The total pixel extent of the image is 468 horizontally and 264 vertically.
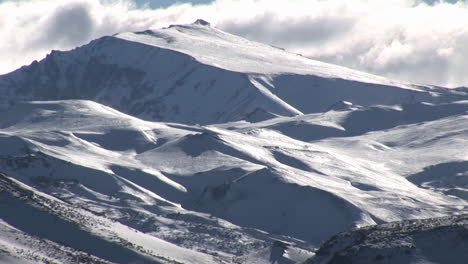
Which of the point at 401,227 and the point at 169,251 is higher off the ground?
the point at 401,227

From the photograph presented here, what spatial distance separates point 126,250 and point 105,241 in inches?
123

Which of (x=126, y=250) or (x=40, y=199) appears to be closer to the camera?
(x=126, y=250)

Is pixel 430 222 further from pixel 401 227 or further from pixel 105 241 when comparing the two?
pixel 105 241

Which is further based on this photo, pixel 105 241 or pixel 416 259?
pixel 105 241

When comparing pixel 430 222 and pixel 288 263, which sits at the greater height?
pixel 430 222

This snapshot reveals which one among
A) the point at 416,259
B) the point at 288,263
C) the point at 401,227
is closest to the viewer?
the point at 416,259

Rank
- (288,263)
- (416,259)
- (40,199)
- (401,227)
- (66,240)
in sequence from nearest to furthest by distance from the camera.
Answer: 1. (416,259)
2. (401,227)
3. (66,240)
4. (40,199)
5. (288,263)

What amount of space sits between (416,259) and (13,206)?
52010 mm

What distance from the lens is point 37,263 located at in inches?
4756

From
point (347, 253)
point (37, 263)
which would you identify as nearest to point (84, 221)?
point (37, 263)

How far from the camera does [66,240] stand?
137 m

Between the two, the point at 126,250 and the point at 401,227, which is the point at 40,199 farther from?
the point at 401,227

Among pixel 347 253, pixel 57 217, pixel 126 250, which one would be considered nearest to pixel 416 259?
pixel 347 253

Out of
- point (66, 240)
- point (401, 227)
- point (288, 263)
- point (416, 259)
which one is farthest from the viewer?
point (288, 263)
